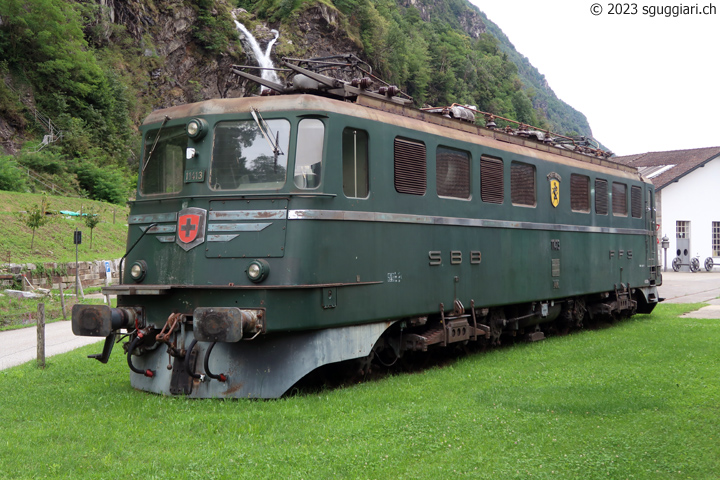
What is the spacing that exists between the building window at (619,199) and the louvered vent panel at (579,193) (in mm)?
1560

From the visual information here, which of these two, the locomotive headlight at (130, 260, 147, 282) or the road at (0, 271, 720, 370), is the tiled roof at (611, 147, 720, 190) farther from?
the locomotive headlight at (130, 260, 147, 282)

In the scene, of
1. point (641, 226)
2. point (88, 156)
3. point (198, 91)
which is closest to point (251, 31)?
point (198, 91)

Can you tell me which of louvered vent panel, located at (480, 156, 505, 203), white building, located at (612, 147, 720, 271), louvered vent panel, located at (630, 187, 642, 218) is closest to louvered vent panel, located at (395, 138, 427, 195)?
louvered vent panel, located at (480, 156, 505, 203)

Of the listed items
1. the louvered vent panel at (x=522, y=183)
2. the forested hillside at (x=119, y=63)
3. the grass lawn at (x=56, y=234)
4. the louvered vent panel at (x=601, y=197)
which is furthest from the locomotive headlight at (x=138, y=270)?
the forested hillside at (x=119, y=63)

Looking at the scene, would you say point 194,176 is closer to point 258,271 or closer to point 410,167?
point 258,271

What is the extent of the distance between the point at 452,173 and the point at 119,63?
4610 cm

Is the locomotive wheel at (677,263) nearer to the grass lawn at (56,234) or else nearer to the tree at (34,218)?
the grass lawn at (56,234)

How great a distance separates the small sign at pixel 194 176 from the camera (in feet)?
27.1

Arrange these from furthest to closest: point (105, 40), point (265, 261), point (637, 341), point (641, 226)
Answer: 1. point (105, 40)
2. point (641, 226)
3. point (637, 341)
4. point (265, 261)

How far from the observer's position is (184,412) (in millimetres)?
7164

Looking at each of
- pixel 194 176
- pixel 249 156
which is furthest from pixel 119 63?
pixel 249 156

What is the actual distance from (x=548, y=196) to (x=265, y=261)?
664 centimetres

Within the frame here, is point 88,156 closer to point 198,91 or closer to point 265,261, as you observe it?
point 198,91

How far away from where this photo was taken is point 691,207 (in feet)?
148
